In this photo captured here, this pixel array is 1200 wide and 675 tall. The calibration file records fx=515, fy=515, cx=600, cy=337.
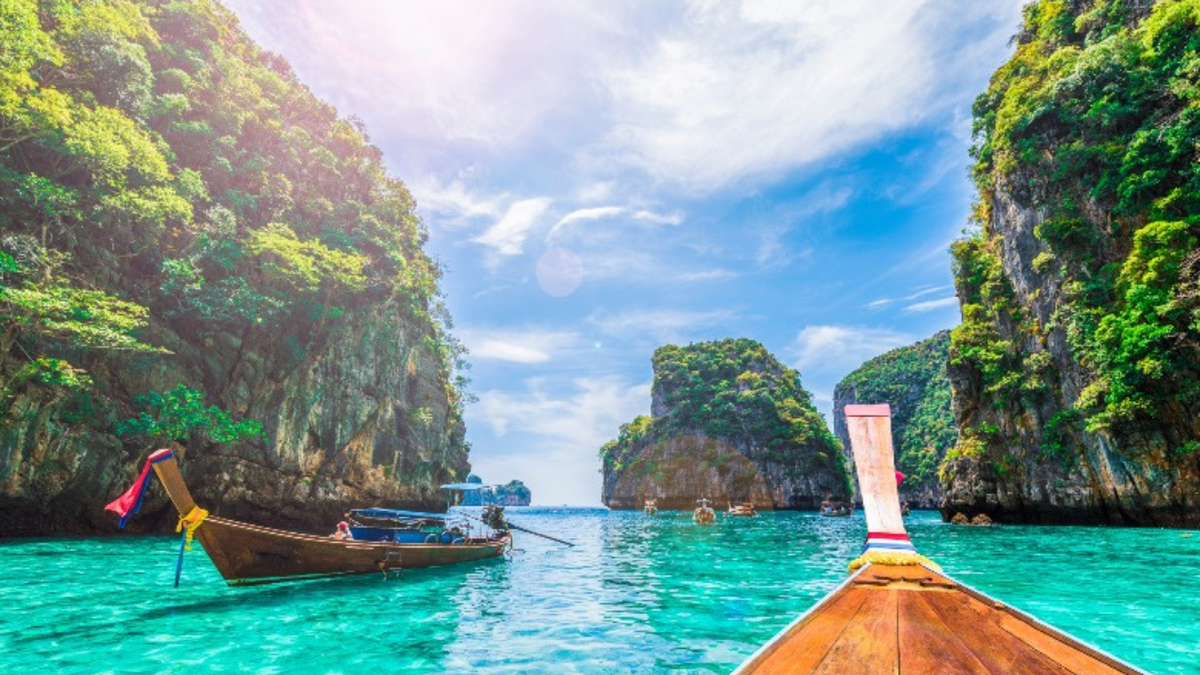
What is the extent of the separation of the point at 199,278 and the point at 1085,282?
4241 centimetres

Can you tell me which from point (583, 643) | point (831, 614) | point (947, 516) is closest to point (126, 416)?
point (583, 643)

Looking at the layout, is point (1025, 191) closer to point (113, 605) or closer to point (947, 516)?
point (947, 516)

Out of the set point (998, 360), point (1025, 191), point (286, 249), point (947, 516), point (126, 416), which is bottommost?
point (947, 516)

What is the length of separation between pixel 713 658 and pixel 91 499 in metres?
25.3

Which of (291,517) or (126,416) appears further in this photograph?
(291,517)

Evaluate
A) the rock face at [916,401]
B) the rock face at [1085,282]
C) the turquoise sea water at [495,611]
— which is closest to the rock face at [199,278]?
the turquoise sea water at [495,611]

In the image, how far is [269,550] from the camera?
1159cm

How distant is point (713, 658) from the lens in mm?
7051

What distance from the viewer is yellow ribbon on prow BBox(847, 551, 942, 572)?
5715mm

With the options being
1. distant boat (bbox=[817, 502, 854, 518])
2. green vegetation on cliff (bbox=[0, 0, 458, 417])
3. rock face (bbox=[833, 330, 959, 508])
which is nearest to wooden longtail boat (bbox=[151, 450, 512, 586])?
green vegetation on cliff (bbox=[0, 0, 458, 417])

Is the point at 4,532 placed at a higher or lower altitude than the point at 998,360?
lower

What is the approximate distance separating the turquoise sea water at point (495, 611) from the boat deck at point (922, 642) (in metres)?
3.50

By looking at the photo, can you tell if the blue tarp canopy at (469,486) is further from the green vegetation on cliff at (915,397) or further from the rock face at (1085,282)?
the green vegetation on cliff at (915,397)

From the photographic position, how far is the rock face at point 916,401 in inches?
3504
